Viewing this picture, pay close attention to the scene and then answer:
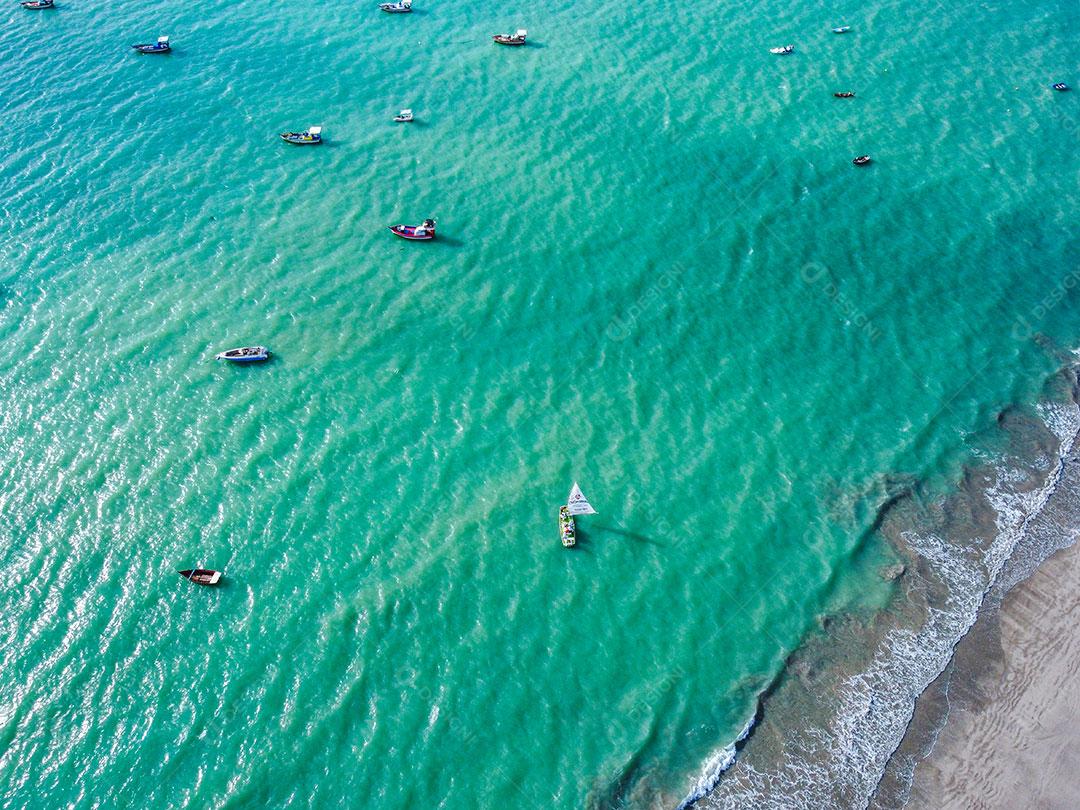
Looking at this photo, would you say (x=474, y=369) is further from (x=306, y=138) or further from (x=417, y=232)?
(x=306, y=138)

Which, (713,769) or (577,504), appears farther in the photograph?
(577,504)

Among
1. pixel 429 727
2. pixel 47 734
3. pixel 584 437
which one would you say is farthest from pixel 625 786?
pixel 47 734

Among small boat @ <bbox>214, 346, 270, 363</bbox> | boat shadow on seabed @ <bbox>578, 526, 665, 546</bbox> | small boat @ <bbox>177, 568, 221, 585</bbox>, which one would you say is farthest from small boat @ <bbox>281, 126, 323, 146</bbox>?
boat shadow on seabed @ <bbox>578, 526, 665, 546</bbox>

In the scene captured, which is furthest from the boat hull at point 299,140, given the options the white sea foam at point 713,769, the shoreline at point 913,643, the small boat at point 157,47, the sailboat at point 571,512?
the white sea foam at point 713,769

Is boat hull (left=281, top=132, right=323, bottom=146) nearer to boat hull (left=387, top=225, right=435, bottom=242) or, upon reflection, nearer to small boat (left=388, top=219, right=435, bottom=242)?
boat hull (left=387, top=225, right=435, bottom=242)

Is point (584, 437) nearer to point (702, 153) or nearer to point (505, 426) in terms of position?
point (505, 426)

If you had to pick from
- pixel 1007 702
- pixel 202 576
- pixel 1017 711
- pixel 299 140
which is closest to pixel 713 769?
Answer: pixel 1007 702
